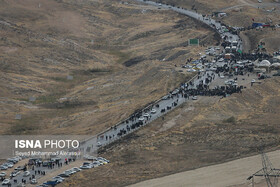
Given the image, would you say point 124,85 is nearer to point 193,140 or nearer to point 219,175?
point 193,140

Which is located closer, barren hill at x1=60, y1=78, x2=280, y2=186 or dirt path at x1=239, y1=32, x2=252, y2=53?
barren hill at x1=60, y1=78, x2=280, y2=186

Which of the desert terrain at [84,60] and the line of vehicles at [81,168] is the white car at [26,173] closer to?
the line of vehicles at [81,168]

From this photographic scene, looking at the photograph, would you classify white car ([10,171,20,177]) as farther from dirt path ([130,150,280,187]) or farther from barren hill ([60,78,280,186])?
dirt path ([130,150,280,187])

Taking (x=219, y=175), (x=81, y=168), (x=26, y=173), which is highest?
(x=81, y=168)

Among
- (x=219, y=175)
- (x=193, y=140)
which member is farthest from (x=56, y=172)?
(x=193, y=140)

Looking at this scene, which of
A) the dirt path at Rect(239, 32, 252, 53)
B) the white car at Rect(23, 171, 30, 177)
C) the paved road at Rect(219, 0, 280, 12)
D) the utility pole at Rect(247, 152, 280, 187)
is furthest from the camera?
the paved road at Rect(219, 0, 280, 12)

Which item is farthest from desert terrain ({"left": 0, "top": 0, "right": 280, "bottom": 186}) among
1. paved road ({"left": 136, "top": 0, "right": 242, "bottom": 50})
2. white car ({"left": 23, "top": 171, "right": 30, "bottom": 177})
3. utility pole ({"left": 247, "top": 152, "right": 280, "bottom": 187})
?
white car ({"left": 23, "top": 171, "right": 30, "bottom": 177})

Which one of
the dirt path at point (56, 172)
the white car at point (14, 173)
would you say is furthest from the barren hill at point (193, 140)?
the white car at point (14, 173)

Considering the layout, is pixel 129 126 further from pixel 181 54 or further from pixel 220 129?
pixel 181 54
